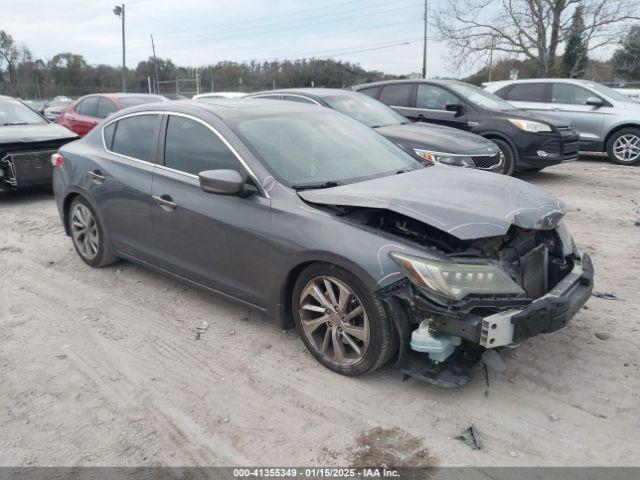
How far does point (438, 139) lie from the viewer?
7.18 metres

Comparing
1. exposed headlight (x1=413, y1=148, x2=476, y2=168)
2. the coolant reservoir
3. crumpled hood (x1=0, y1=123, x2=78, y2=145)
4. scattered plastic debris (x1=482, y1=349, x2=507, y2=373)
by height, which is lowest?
scattered plastic debris (x1=482, y1=349, x2=507, y2=373)

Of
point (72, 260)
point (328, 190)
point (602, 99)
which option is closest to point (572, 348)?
point (328, 190)

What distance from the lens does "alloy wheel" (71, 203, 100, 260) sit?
203 inches

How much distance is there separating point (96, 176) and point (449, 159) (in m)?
4.18

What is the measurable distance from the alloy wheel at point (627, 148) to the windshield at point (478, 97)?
2.97 metres

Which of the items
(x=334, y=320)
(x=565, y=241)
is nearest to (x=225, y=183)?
(x=334, y=320)

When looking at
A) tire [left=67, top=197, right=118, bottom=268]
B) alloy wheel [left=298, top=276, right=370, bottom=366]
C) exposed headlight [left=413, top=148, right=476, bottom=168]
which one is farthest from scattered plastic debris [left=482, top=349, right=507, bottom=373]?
exposed headlight [left=413, top=148, right=476, bottom=168]

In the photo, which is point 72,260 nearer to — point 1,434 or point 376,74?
point 1,434

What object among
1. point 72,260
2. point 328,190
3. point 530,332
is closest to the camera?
point 530,332

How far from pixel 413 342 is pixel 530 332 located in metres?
0.63

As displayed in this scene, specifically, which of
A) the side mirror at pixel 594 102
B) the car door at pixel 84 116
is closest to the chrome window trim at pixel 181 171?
the car door at pixel 84 116

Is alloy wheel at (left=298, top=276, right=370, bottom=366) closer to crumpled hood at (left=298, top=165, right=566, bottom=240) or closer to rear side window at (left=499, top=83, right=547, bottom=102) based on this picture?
crumpled hood at (left=298, top=165, right=566, bottom=240)

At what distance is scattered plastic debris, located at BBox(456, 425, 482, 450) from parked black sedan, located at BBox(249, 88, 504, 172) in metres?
4.33

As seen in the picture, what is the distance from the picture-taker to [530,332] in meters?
2.89
